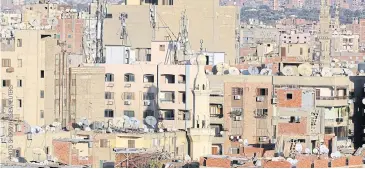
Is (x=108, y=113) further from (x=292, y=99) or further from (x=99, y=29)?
(x=99, y=29)

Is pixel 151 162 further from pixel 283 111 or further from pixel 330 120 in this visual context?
pixel 330 120

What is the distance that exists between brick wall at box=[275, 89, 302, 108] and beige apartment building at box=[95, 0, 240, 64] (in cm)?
1277

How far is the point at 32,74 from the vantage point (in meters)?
35.7

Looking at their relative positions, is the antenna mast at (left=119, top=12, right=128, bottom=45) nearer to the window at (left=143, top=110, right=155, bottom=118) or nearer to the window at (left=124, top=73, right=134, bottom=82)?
the window at (left=124, top=73, right=134, bottom=82)

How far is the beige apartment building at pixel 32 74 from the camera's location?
35438 mm

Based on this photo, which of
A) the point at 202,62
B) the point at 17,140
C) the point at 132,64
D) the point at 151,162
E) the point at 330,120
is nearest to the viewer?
the point at 151,162

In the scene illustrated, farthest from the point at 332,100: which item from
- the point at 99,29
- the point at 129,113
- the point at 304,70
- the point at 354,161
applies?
the point at 99,29

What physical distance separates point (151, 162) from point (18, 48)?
9.50 metres

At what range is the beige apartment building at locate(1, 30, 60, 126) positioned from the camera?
116 feet

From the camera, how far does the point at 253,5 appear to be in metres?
140

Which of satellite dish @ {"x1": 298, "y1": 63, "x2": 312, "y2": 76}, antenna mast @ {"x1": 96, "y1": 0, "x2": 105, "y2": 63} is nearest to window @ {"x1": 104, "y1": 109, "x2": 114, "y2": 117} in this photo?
antenna mast @ {"x1": 96, "y1": 0, "x2": 105, "y2": 63}

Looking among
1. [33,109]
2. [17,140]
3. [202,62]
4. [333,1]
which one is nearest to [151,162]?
[17,140]

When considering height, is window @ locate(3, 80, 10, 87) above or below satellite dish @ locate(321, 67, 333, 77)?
below

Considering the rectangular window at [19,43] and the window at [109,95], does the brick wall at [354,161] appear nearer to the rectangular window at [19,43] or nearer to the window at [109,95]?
the rectangular window at [19,43]
